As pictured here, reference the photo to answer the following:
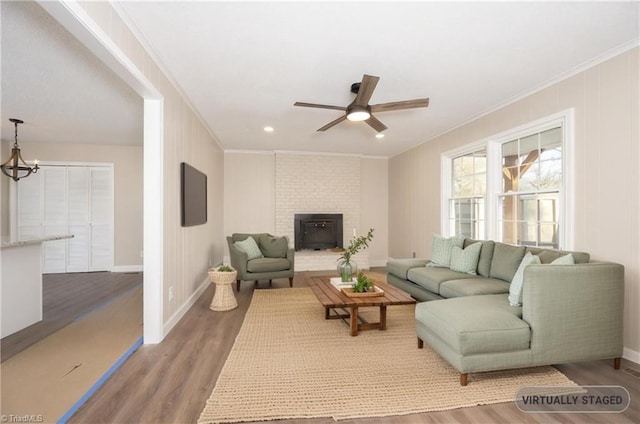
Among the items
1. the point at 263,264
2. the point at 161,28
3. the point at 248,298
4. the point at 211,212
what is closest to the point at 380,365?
the point at 248,298

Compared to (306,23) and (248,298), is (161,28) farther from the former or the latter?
(248,298)

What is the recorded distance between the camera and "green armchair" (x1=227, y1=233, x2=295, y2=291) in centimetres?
466

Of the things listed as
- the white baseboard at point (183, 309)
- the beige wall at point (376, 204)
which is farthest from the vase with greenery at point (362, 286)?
the beige wall at point (376, 204)

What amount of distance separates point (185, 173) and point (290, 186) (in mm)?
3263

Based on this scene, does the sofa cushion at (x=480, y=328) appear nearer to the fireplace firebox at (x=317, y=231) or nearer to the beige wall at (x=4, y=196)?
the fireplace firebox at (x=317, y=231)

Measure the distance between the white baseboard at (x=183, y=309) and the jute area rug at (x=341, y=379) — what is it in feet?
2.39

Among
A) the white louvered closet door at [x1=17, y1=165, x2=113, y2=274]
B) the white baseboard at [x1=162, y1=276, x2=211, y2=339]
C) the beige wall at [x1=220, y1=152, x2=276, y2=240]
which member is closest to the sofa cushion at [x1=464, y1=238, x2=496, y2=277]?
the white baseboard at [x1=162, y1=276, x2=211, y2=339]

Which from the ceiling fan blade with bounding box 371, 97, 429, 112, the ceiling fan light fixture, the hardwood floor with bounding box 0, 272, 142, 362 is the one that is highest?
the ceiling fan blade with bounding box 371, 97, 429, 112

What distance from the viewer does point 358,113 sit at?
3014 mm

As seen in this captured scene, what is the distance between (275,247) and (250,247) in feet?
1.46

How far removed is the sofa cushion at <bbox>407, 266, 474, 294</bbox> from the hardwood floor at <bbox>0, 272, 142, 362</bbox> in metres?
4.03

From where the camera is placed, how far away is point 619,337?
2275mm

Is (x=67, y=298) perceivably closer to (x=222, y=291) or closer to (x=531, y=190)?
(x=222, y=291)

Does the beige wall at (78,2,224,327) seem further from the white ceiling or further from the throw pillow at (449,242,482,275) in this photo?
the throw pillow at (449,242,482,275)
